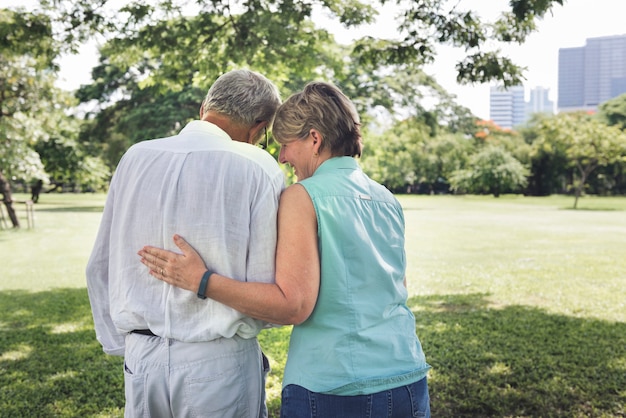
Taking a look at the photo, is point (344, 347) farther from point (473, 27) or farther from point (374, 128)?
→ point (374, 128)

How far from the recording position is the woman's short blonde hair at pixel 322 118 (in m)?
1.89

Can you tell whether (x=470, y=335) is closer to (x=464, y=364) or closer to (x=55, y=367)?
(x=464, y=364)

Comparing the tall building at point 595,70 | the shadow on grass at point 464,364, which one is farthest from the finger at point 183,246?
the tall building at point 595,70

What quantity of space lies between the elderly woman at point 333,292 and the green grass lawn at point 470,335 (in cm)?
283

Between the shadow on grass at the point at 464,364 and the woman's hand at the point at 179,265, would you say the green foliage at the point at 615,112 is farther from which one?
the woman's hand at the point at 179,265

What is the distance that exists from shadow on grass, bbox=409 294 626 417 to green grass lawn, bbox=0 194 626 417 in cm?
1

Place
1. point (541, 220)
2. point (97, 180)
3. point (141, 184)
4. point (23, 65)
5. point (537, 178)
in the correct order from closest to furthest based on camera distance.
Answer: point (141, 184) < point (23, 65) < point (541, 220) < point (97, 180) < point (537, 178)

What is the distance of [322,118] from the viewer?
6.20 feet

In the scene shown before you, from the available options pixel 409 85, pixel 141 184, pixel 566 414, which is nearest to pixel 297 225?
pixel 141 184

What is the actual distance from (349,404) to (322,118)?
33.6 inches

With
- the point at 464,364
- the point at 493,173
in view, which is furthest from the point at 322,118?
the point at 493,173

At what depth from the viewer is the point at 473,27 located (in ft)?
24.2

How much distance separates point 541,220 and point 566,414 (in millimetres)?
23926

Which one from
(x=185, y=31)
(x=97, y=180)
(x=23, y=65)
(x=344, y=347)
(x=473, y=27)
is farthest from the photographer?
(x=97, y=180)
